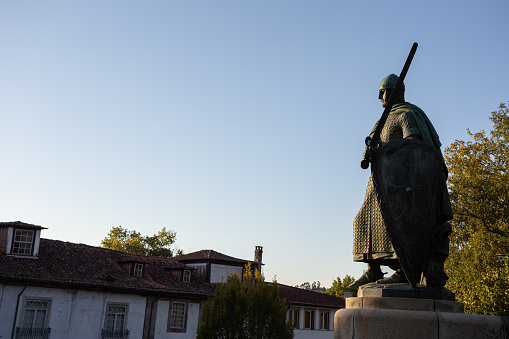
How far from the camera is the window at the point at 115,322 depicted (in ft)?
77.9

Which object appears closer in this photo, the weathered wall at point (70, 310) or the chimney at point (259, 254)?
the weathered wall at point (70, 310)

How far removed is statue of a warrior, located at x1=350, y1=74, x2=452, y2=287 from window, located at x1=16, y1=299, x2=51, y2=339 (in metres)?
19.7

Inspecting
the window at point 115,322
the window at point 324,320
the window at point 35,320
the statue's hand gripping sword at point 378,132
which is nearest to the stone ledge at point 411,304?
the statue's hand gripping sword at point 378,132

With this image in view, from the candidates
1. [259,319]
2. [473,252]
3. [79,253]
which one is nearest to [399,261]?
[259,319]

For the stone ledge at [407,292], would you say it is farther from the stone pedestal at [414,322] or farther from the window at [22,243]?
the window at [22,243]

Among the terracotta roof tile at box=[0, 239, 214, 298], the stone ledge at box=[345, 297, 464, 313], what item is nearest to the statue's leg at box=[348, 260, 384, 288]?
the stone ledge at box=[345, 297, 464, 313]

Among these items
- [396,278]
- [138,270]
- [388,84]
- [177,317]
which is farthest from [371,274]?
[138,270]

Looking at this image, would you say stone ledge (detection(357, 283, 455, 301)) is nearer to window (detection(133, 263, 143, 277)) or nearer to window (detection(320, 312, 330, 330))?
window (detection(133, 263, 143, 277))

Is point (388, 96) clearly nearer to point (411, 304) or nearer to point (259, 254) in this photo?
point (411, 304)

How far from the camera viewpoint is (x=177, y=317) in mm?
26641

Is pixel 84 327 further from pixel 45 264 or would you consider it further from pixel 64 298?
pixel 45 264

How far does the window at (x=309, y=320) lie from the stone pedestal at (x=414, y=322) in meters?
31.5

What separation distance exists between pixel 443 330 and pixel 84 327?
21.5 metres

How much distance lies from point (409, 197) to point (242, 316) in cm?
1659
